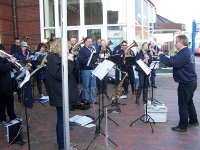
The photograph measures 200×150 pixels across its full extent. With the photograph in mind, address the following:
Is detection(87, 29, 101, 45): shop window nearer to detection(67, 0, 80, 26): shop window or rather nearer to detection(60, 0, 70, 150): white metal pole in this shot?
detection(67, 0, 80, 26): shop window

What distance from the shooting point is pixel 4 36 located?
1150 centimetres

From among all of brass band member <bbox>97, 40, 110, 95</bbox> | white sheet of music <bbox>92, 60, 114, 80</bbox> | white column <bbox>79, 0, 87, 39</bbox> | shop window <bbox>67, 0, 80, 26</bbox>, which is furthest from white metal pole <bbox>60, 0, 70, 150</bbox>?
shop window <bbox>67, 0, 80, 26</bbox>

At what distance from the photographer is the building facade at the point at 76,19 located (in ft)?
37.8

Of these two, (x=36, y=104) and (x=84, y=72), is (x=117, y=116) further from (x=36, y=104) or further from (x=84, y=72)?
(x=36, y=104)

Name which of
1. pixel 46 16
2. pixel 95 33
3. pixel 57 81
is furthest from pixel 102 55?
pixel 46 16

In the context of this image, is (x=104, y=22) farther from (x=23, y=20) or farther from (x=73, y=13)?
(x=23, y=20)

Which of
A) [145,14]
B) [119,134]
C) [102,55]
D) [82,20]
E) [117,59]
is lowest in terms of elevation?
[119,134]

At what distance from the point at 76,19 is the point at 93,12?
933 mm

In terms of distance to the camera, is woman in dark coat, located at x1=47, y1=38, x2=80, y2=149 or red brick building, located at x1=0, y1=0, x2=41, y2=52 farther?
red brick building, located at x1=0, y1=0, x2=41, y2=52

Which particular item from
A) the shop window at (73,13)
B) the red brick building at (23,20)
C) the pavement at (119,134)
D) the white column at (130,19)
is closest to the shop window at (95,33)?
the shop window at (73,13)

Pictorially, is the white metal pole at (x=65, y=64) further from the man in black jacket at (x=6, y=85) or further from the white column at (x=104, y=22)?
the white column at (x=104, y=22)

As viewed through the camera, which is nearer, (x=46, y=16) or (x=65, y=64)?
(x=65, y=64)

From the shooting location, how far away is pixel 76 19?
1200 centimetres

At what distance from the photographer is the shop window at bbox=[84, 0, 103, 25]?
1177 cm
